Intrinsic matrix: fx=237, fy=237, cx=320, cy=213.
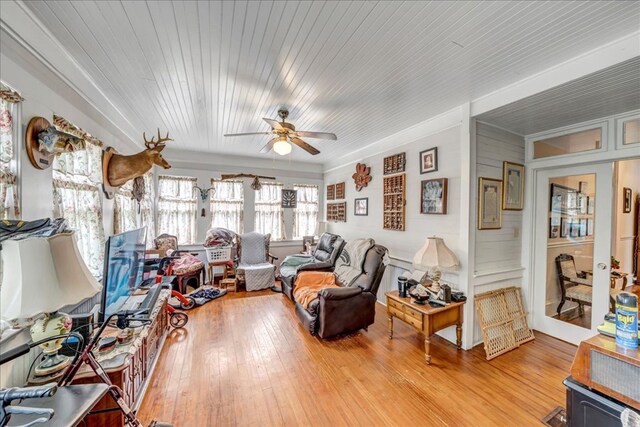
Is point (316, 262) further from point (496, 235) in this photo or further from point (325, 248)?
point (496, 235)

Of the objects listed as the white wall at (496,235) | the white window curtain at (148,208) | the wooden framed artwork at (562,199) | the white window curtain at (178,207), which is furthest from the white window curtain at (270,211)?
the wooden framed artwork at (562,199)

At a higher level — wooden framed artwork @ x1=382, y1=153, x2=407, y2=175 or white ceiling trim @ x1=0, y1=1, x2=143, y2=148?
white ceiling trim @ x1=0, y1=1, x2=143, y2=148

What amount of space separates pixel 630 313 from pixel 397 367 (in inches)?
68.3

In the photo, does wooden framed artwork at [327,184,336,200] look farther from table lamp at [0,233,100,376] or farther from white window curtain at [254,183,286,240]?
table lamp at [0,233,100,376]

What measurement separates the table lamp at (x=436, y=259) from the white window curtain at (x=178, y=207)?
462cm

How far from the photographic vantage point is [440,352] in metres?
2.66

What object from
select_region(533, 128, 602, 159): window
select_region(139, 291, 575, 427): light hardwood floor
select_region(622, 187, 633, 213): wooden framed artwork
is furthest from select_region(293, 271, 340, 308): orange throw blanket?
select_region(622, 187, 633, 213): wooden framed artwork

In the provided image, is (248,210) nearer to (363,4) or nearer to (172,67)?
(172,67)

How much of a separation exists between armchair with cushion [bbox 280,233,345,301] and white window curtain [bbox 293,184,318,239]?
1.15 metres

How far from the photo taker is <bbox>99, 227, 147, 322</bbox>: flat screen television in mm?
1619

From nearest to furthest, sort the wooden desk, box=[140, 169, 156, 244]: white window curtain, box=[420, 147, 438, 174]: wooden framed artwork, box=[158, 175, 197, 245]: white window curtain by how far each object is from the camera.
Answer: the wooden desk < box=[420, 147, 438, 174]: wooden framed artwork < box=[140, 169, 156, 244]: white window curtain < box=[158, 175, 197, 245]: white window curtain

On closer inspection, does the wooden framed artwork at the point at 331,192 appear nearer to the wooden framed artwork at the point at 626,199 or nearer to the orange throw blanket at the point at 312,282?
the orange throw blanket at the point at 312,282

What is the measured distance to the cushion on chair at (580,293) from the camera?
2730 millimetres

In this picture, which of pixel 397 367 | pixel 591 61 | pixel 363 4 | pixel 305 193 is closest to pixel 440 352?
pixel 397 367
